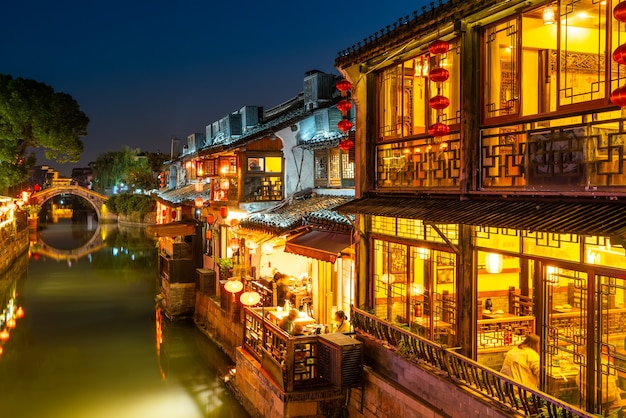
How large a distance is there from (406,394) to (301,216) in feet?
23.2

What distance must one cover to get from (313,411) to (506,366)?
4780mm

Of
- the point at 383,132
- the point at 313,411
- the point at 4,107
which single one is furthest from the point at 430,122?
the point at 4,107

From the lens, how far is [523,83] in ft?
29.5

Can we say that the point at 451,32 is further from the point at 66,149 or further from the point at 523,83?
the point at 66,149

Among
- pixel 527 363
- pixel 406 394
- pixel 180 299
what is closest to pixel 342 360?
pixel 406 394

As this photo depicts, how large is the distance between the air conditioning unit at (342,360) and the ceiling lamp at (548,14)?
22.2ft

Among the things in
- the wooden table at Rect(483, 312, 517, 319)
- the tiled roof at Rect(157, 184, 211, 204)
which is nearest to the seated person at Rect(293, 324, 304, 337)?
the wooden table at Rect(483, 312, 517, 319)

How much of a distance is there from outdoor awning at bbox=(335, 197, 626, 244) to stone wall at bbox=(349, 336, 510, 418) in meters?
2.61

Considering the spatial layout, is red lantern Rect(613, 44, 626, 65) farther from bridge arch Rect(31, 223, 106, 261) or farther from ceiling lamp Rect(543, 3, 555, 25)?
bridge arch Rect(31, 223, 106, 261)

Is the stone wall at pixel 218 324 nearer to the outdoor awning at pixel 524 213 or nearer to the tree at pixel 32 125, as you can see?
the outdoor awning at pixel 524 213

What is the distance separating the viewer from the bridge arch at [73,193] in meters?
83.4

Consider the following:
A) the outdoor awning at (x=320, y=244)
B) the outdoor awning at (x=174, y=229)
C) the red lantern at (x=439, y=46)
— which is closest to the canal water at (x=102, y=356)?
the outdoor awning at (x=174, y=229)

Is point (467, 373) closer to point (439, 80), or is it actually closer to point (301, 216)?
point (439, 80)

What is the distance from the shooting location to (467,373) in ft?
30.2
